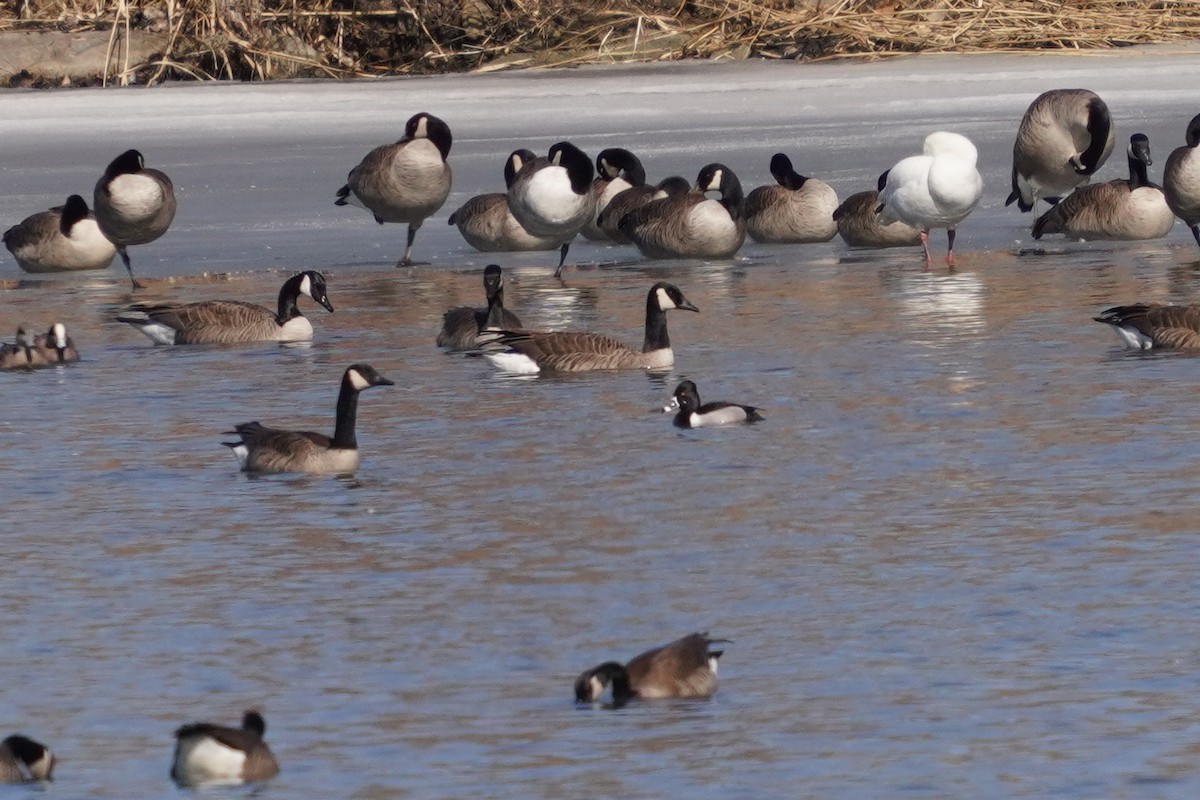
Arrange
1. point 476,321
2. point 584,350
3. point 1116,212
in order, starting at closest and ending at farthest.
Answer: point 584,350, point 476,321, point 1116,212

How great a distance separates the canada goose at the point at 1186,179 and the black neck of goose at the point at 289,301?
5788mm

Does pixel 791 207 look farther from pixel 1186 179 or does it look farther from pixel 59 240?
pixel 59 240

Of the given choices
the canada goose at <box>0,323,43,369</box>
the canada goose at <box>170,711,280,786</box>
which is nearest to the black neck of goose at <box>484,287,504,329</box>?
the canada goose at <box>0,323,43,369</box>

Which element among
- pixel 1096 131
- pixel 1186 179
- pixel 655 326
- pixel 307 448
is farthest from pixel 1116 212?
pixel 307 448

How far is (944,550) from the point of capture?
24.3ft

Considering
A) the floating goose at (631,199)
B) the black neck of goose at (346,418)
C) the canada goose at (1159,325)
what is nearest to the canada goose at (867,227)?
the floating goose at (631,199)

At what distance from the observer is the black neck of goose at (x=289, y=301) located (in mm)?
13219

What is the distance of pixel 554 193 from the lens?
1538 centimetres

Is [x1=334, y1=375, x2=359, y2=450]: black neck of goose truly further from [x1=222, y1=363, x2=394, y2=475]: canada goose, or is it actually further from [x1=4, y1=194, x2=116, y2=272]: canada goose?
[x1=4, y1=194, x2=116, y2=272]: canada goose

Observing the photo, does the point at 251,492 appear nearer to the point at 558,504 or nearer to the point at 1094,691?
the point at 558,504

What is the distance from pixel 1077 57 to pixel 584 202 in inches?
324

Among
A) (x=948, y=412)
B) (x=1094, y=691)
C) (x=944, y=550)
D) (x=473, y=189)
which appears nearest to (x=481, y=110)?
(x=473, y=189)

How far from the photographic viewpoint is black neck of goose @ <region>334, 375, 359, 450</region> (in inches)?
363

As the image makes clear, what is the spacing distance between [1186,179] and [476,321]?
5.38 m
